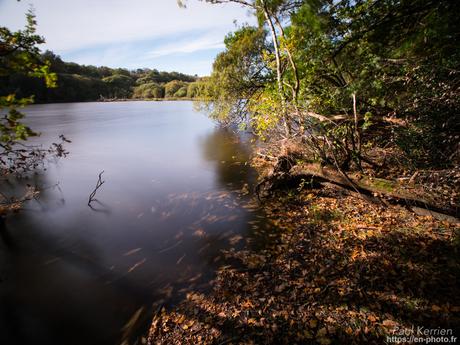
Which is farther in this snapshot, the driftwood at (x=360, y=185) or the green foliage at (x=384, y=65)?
the driftwood at (x=360, y=185)

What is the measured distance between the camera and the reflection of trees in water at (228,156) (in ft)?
45.6

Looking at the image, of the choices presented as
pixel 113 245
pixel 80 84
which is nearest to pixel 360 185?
pixel 113 245

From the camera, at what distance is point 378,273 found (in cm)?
540

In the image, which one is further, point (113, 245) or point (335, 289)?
point (113, 245)

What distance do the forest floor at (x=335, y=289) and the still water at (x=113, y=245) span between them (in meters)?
1.00

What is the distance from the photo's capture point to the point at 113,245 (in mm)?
8406

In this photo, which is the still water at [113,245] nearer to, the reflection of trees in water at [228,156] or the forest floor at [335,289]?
the reflection of trees in water at [228,156]

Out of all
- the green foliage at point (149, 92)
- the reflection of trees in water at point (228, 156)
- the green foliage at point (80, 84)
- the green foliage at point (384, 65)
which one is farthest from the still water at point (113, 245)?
the green foliage at point (149, 92)

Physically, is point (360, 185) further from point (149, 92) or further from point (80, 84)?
point (149, 92)

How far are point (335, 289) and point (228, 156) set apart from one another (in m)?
14.9

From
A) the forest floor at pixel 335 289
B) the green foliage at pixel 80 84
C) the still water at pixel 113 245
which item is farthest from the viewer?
the green foliage at pixel 80 84

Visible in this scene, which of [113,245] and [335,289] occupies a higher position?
[335,289]

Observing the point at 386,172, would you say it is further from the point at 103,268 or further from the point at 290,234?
the point at 103,268

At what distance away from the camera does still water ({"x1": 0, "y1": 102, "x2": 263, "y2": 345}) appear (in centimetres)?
568
